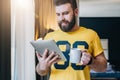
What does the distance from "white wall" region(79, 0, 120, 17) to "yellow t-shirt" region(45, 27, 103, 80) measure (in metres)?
4.49

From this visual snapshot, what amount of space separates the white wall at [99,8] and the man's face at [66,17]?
14.6 ft

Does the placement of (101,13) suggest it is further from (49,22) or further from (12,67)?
(12,67)

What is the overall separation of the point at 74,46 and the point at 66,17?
19cm

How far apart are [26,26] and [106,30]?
5439mm

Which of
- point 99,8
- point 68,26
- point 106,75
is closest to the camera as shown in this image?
point 68,26

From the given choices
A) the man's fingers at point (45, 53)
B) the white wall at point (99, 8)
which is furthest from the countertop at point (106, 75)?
the man's fingers at point (45, 53)

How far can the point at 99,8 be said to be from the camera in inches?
271

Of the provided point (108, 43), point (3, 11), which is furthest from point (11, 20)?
point (108, 43)

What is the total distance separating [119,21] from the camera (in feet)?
26.2

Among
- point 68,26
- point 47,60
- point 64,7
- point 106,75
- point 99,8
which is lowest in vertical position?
point 106,75

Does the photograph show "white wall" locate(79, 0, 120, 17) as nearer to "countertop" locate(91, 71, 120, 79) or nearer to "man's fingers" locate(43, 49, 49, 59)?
"countertop" locate(91, 71, 120, 79)

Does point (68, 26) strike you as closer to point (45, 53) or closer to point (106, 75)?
point (45, 53)

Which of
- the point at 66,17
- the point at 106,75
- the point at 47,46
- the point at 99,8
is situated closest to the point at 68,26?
the point at 66,17

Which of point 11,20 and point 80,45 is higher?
point 11,20
